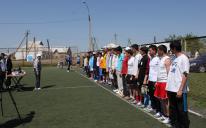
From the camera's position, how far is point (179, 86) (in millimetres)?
7797

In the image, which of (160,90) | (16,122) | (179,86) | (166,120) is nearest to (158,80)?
(160,90)

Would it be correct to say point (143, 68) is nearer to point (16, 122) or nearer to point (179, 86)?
point (179, 86)

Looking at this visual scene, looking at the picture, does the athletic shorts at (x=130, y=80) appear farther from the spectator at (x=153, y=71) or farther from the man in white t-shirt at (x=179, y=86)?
the man in white t-shirt at (x=179, y=86)

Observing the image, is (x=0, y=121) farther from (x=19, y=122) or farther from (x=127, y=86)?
(x=127, y=86)

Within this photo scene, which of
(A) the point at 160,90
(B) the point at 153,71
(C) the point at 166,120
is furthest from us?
(B) the point at 153,71

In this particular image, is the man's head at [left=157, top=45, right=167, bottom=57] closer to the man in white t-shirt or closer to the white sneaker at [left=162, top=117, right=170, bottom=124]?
the man in white t-shirt

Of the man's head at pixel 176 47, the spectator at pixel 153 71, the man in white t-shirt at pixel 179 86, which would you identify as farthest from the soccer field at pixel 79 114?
the man's head at pixel 176 47

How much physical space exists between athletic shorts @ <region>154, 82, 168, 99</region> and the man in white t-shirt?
1114 millimetres

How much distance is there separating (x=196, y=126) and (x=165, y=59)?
177 centimetres

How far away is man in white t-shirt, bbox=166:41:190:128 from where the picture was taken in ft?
25.0

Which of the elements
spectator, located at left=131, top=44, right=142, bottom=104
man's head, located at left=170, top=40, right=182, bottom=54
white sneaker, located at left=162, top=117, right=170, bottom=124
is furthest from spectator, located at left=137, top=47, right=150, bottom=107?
man's head, located at left=170, top=40, right=182, bottom=54

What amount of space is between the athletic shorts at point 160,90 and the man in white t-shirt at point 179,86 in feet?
3.65

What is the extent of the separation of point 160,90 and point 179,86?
1.68 metres

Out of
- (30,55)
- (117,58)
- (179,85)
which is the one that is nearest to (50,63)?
(30,55)
